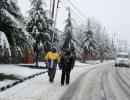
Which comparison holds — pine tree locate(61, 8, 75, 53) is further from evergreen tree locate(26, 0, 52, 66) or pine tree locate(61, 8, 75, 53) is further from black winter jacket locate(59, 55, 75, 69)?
black winter jacket locate(59, 55, 75, 69)

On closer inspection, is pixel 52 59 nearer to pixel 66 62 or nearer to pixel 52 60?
pixel 52 60

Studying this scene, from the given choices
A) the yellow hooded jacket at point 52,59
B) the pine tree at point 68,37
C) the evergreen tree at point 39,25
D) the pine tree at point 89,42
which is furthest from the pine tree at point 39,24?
the pine tree at point 89,42

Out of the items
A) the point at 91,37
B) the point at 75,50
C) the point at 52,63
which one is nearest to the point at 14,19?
the point at 52,63

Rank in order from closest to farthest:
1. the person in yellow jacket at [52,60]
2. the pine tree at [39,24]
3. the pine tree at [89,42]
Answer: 1. the person in yellow jacket at [52,60]
2. the pine tree at [39,24]
3. the pine tree at [89,42]

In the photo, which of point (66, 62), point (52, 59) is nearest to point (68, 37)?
point (52, 59)

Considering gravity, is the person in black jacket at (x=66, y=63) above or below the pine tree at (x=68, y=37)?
below

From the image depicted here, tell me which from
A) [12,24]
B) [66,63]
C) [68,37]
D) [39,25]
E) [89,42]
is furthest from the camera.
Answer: [89,42]

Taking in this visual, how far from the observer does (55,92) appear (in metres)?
13.3

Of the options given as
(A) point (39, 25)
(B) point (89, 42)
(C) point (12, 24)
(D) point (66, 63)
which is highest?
(B) point (89, 42)

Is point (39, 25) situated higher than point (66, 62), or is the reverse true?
point (39, 25)

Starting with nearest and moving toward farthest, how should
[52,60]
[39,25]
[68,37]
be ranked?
[52,60] < [39,25] < [68,37]

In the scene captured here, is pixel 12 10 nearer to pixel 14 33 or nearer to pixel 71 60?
pixel 14 33

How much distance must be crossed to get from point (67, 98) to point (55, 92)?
1581 millimetres

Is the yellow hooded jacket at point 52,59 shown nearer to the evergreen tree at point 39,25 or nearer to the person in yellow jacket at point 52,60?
the person in yellow jacket at point 52,60
